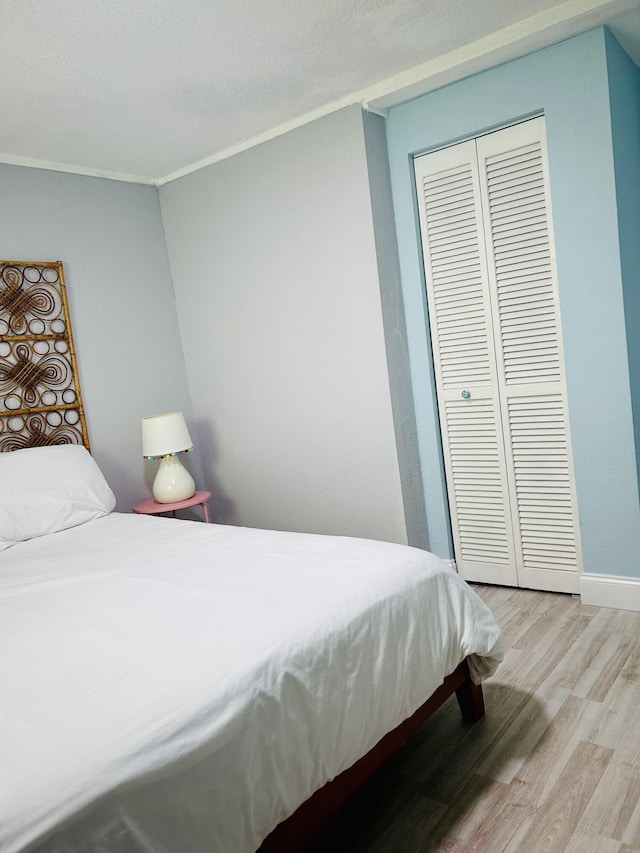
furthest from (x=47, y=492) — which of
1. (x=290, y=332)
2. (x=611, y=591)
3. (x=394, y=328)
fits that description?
(x=611, y=591)

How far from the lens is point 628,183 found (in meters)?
2.66

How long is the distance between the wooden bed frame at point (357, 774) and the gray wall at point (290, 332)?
116 centimetres

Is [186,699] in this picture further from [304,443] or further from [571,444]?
[304,443]

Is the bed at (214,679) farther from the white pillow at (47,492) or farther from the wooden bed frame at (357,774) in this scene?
the white pillow at (47,492)

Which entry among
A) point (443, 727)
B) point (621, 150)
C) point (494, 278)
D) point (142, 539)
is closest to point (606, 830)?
point (443, 727)

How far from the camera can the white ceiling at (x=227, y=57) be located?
213 cm

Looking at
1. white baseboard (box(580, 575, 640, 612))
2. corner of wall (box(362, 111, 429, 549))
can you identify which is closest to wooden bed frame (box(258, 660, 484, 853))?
white baseboard (box(580, 575, 640, 612))

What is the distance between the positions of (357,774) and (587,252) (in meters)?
2.04

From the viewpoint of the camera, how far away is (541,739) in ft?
6.27

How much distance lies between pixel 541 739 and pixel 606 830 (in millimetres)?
378

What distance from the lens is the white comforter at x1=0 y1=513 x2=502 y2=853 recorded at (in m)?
1.09

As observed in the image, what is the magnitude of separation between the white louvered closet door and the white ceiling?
372mm

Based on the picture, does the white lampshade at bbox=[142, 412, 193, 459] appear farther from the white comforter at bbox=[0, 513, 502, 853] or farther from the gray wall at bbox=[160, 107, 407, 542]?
the white comforter at bbox=[0, 513, 502, 853]

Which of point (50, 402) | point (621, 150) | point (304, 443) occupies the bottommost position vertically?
point (304, 443)
